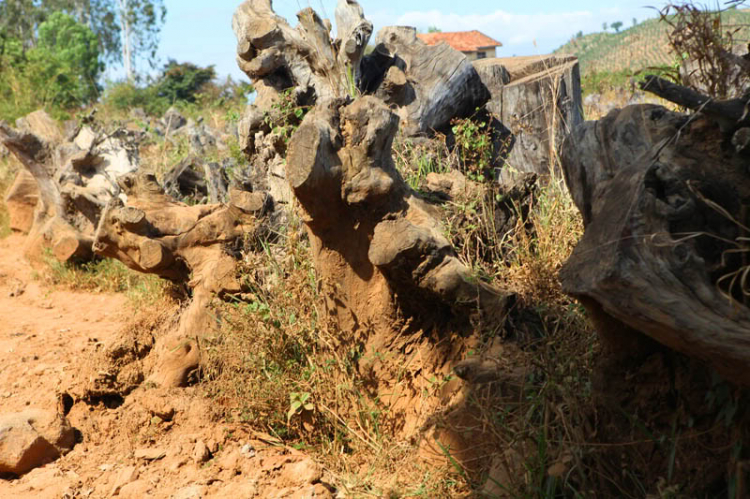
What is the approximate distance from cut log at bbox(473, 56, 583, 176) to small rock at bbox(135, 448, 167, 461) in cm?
327

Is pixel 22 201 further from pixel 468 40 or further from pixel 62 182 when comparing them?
pixel 468 40

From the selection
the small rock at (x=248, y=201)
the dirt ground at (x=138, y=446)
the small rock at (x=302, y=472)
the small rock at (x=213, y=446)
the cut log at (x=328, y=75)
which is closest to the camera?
the small rock at (x=302, y=472)

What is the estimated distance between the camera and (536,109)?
18.5 ft

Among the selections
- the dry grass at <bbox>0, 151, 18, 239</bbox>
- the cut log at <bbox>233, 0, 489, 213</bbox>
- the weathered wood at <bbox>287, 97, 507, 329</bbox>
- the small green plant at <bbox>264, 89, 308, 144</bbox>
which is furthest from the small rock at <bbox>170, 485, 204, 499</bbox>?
the dry grass at <bbox>0, 151, 18, 239</bbox>

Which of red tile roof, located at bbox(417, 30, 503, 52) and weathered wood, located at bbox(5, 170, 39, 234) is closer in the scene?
weathered wood, located at bbox(5, 170, 39, 234)

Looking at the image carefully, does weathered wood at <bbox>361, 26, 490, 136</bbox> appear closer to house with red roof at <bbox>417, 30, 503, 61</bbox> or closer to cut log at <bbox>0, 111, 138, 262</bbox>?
cut log at <bbox>0, 111, 138, 262</bbox>

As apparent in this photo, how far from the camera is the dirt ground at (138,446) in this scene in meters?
3.47

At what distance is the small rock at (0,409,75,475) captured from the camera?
390 centimetres

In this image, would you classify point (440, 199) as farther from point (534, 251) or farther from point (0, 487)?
point (0, 487)

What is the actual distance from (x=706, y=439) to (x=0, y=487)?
3.65 meters

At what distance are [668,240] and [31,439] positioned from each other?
12.0 feet

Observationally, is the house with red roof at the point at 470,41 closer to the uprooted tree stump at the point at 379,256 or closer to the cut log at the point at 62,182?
the cut log at the point at 62,182

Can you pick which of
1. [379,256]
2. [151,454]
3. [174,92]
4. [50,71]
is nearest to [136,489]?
[151,454]

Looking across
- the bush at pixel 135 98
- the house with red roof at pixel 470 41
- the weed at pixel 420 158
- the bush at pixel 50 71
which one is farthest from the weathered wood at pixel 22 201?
the house with red roof at pixel 470 41
